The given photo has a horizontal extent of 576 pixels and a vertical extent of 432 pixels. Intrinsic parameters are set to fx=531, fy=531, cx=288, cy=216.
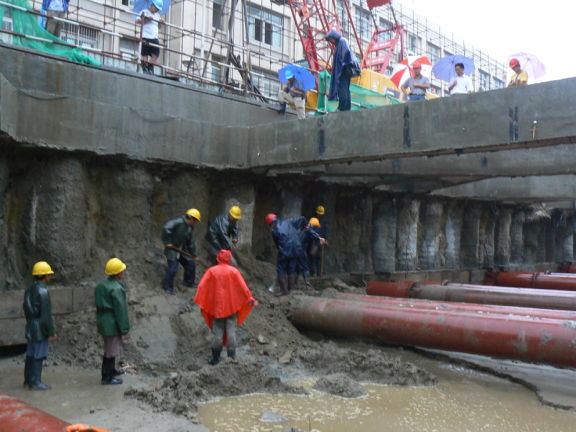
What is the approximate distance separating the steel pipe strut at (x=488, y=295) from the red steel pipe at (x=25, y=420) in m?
8.49

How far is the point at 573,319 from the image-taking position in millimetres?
6543

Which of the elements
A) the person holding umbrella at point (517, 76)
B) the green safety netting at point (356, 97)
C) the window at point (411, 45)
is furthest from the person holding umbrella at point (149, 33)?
the window at point (411, 45)

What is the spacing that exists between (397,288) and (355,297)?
2.39 meters

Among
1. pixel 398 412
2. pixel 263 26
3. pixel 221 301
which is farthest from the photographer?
pixel 263 26

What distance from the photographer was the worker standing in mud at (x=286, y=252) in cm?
955

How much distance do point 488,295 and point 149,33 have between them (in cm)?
A: 849

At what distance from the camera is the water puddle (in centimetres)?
502

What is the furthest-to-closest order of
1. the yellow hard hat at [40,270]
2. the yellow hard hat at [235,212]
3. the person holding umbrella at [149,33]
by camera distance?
the person holding umbrella at [149,33] → the yellow hard hat at [235,212] → the yellow hard hat at [40,270]

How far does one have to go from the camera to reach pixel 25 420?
3619 millimetres

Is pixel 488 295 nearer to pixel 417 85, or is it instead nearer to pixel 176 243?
pixel 417 85

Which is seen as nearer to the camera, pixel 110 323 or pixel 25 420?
pixel 25 420

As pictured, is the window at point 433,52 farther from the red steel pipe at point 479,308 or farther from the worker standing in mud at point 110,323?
the worker standing in mud at point 110,323

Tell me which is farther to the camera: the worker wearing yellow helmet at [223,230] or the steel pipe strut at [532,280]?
the steel pipe strut at [532,280]

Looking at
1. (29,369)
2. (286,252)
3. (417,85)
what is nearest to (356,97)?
(417,85)
